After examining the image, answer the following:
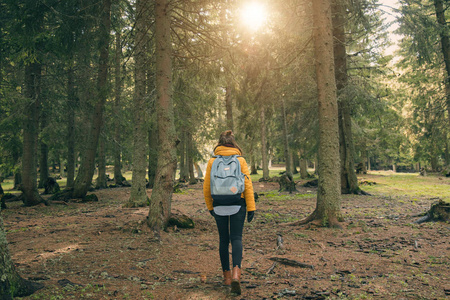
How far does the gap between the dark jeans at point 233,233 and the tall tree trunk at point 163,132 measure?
3.25 metres

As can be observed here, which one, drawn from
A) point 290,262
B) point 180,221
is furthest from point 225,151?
point 180,221

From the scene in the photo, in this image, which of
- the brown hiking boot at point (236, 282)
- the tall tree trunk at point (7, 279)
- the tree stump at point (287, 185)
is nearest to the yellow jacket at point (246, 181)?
the brown hiking boot at point (236, 282)

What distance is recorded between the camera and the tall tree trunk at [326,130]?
7477 mm

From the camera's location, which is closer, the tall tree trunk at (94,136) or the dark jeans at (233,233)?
the dark jeans at (233,233)

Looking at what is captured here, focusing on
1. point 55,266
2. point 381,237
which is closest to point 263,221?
point 381,237

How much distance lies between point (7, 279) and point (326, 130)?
22.6 ft

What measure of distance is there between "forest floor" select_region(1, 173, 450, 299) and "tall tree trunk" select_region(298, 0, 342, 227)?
51 centimetres

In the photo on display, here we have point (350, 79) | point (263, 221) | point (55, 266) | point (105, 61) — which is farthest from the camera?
point (350, 79)

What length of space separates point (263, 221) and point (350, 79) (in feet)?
28.9

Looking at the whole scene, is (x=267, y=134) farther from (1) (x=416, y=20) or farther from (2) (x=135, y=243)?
(2) (x=135, y=243)

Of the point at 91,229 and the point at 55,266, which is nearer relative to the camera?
the point at 55,266

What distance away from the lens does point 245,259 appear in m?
5.46

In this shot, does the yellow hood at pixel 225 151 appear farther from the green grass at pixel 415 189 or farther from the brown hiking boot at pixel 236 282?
the green grass at pixel 415 189

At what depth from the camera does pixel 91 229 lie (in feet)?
24.5
